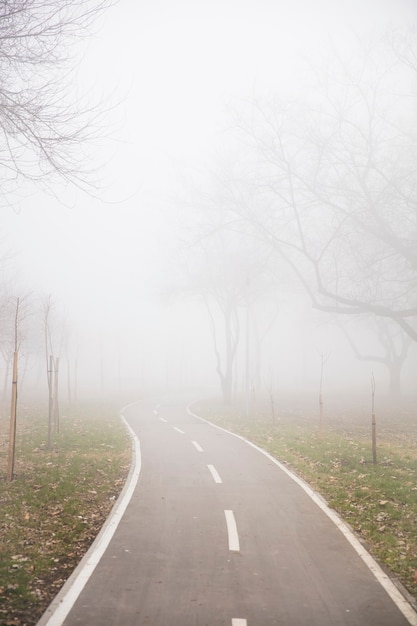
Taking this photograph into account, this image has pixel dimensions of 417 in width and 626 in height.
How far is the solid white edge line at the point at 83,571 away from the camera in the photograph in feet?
15.6

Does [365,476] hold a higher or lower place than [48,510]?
lower

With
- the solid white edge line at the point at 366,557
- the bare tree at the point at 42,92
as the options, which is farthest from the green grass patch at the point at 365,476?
the bare tree at the point at 42,92

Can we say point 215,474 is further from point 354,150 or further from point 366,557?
point 354,150

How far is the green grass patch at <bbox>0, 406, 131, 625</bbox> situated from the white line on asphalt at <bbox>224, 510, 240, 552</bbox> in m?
2.24

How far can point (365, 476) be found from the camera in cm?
1127

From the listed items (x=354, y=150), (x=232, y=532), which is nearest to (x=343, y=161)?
(x=354, y=150)

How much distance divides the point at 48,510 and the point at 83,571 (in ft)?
9.49

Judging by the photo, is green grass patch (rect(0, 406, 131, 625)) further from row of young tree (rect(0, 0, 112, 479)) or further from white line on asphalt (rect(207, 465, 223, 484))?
row of young tree (rect(0, 0, 112, 479))

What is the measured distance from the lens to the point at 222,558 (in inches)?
251

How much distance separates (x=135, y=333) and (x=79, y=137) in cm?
13829

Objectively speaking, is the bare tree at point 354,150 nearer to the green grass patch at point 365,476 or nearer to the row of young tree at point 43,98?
the green grass patch at point 365,476

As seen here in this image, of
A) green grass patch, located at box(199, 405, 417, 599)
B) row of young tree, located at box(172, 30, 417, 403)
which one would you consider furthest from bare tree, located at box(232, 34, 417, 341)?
green grass patch, located at box(199, 405, 417, 599)

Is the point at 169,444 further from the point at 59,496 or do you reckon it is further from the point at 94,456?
the point at 59,496

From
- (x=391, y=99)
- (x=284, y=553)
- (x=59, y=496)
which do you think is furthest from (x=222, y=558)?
(x=391, y=99)
